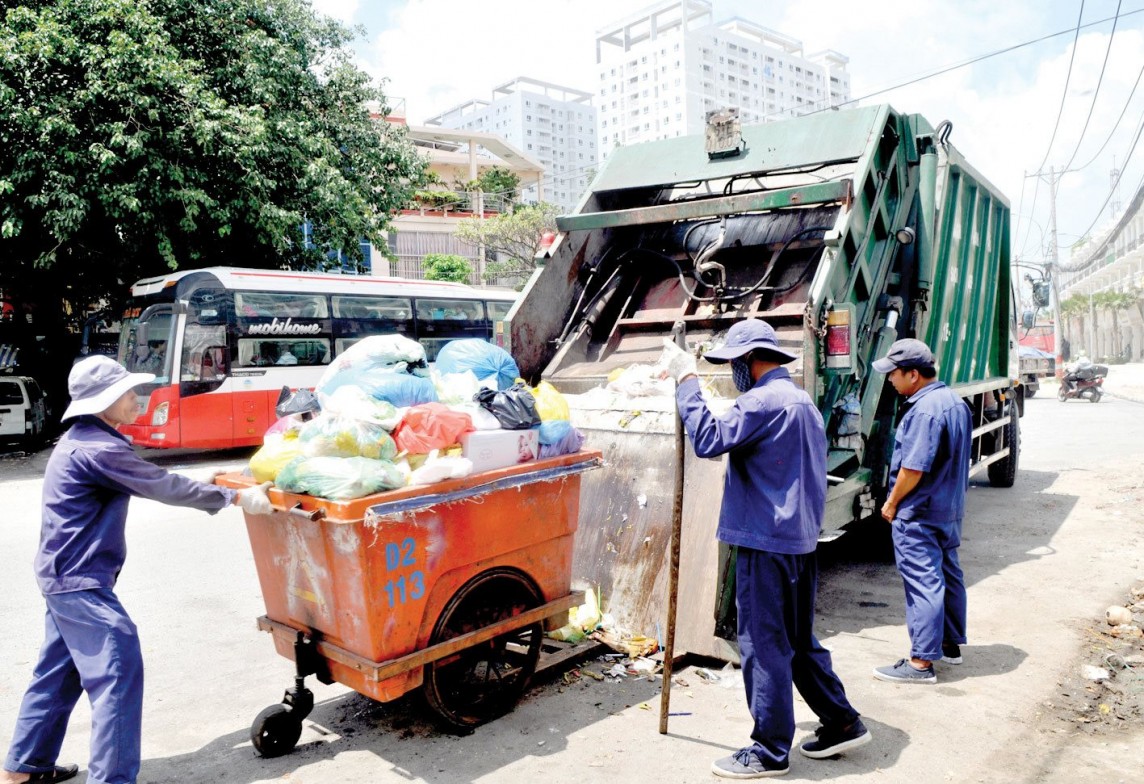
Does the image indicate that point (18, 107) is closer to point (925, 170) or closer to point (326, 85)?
point (326, 85)

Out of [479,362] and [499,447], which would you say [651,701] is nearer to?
[499,447]

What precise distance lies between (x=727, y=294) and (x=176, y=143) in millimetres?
10169

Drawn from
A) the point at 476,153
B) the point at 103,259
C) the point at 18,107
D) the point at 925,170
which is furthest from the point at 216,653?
the point at 476,153

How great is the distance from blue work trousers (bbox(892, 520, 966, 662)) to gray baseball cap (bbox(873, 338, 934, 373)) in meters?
0.74

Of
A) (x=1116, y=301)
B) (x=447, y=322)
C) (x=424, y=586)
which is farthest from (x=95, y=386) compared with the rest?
(x=1116, y=301)

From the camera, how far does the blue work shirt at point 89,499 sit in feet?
9.73

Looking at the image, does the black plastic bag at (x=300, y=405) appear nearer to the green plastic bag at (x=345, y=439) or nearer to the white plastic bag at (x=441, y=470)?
the green plastic bag at (x=345, y=439)

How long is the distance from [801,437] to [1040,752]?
1.52 meters

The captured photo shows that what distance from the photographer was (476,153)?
42.9 m

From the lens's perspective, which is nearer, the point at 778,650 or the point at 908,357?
the point at 778,650

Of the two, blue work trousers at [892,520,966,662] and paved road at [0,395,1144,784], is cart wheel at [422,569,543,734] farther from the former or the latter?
blue work trousers at [892,520,966,662]

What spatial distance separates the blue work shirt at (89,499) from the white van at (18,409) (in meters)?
13.1

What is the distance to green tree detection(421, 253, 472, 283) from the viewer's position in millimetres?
33188

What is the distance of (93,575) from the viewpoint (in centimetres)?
299
